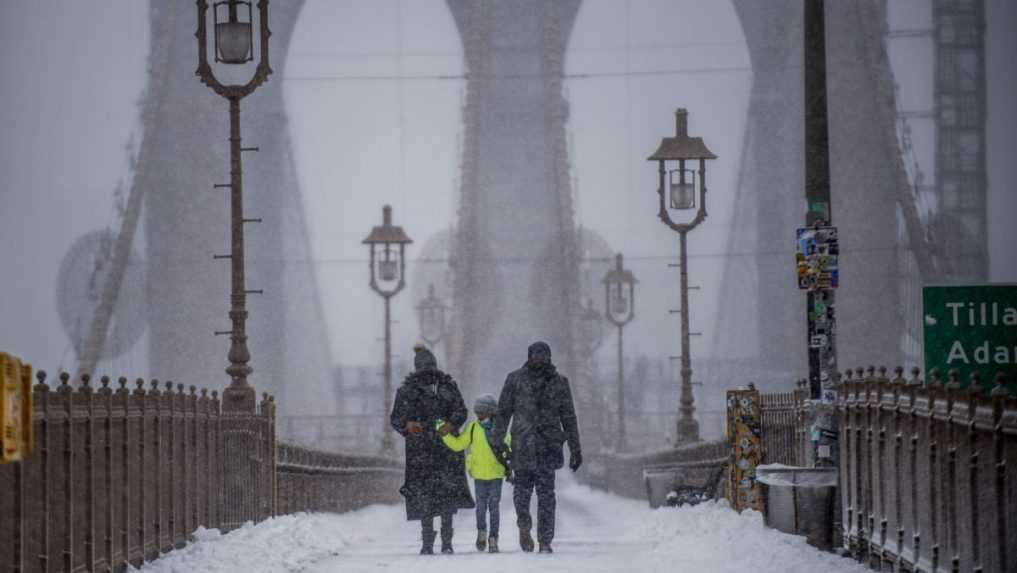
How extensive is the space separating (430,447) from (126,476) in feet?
12.0

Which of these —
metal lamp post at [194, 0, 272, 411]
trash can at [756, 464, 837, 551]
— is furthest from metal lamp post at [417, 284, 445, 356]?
trash can at [756, 464, 837, 551]

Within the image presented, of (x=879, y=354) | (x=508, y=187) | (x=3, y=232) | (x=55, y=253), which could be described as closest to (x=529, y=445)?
(x=879, y=354)

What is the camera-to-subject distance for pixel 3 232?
2136 inches

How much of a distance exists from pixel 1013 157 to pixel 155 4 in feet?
91.2

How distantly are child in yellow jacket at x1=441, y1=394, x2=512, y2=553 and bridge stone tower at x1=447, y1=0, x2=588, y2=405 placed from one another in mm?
53205

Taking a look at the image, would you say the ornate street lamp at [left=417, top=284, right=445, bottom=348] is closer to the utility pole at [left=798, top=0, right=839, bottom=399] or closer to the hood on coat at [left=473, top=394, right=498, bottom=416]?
the hood on coat at [left=473, top=394, right=498, bottom=416]

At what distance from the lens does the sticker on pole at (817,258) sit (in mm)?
12672

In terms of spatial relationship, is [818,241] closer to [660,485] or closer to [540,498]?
[540,498]

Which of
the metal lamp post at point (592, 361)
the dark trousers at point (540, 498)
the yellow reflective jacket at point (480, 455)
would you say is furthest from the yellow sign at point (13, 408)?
the metal lamp post at point (592, 361)

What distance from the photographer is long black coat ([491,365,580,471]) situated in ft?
44.4

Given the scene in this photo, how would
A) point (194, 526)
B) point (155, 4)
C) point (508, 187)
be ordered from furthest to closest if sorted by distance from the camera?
1. point (508, 187)
2. point (155, 4)
3. point (194, 526)

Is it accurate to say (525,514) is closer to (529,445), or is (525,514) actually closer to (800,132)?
(529,445)

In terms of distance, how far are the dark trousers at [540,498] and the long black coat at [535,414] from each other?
6 cm

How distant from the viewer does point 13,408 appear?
582cm
